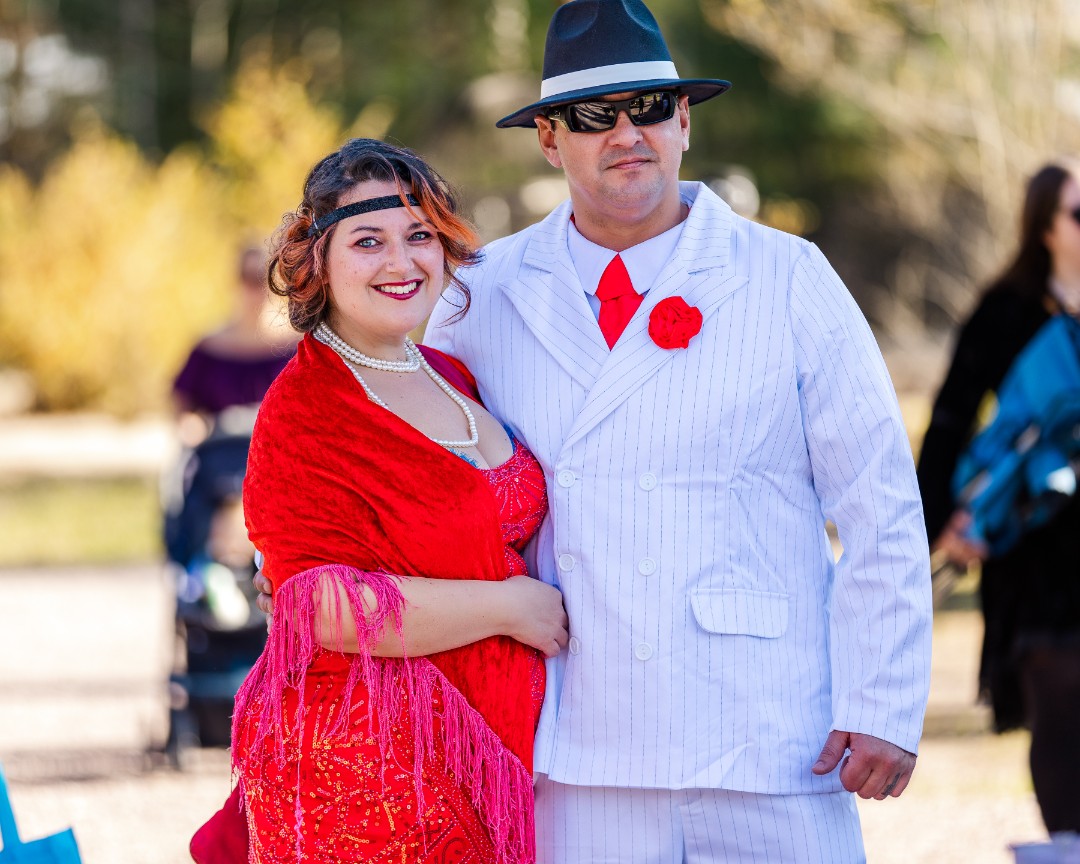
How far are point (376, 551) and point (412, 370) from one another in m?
0.43

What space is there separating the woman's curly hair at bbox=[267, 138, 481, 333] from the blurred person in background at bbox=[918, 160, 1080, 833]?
211cm

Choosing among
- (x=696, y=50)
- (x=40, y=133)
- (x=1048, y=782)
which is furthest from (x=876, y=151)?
(x=1048, y=782)

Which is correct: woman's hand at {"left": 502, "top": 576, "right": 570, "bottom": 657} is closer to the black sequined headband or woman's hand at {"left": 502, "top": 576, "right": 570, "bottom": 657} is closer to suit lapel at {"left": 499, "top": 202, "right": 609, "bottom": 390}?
suit lapel at {"left": 499, "top": 202, "right": 609, "bottom": 390}

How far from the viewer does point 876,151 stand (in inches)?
858

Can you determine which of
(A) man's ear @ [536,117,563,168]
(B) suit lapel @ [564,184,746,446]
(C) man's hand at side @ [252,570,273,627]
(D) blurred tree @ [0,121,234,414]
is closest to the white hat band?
(A) man's ear @ [536,117,563,168]

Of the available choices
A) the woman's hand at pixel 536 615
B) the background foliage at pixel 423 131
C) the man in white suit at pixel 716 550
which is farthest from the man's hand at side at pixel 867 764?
the background foliage at pixel 423 131

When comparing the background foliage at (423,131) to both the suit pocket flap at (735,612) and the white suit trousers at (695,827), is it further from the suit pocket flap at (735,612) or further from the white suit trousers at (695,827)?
the white suit trousers at (695,827)

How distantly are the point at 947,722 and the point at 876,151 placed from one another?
16.5m

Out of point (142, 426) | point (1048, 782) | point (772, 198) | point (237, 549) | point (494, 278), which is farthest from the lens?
point (772, 198)

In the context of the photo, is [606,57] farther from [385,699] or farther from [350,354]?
[385,699]

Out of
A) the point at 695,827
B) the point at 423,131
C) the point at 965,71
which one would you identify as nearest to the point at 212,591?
the point at 695,827

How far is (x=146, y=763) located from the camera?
620cm

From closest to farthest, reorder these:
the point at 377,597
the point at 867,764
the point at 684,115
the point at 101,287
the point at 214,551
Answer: the point at 377,597 → the point at 867,764 → the point at 684,115 → the point at 214,551 → the point at 101,287

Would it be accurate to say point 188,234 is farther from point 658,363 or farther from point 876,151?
point 658,363
